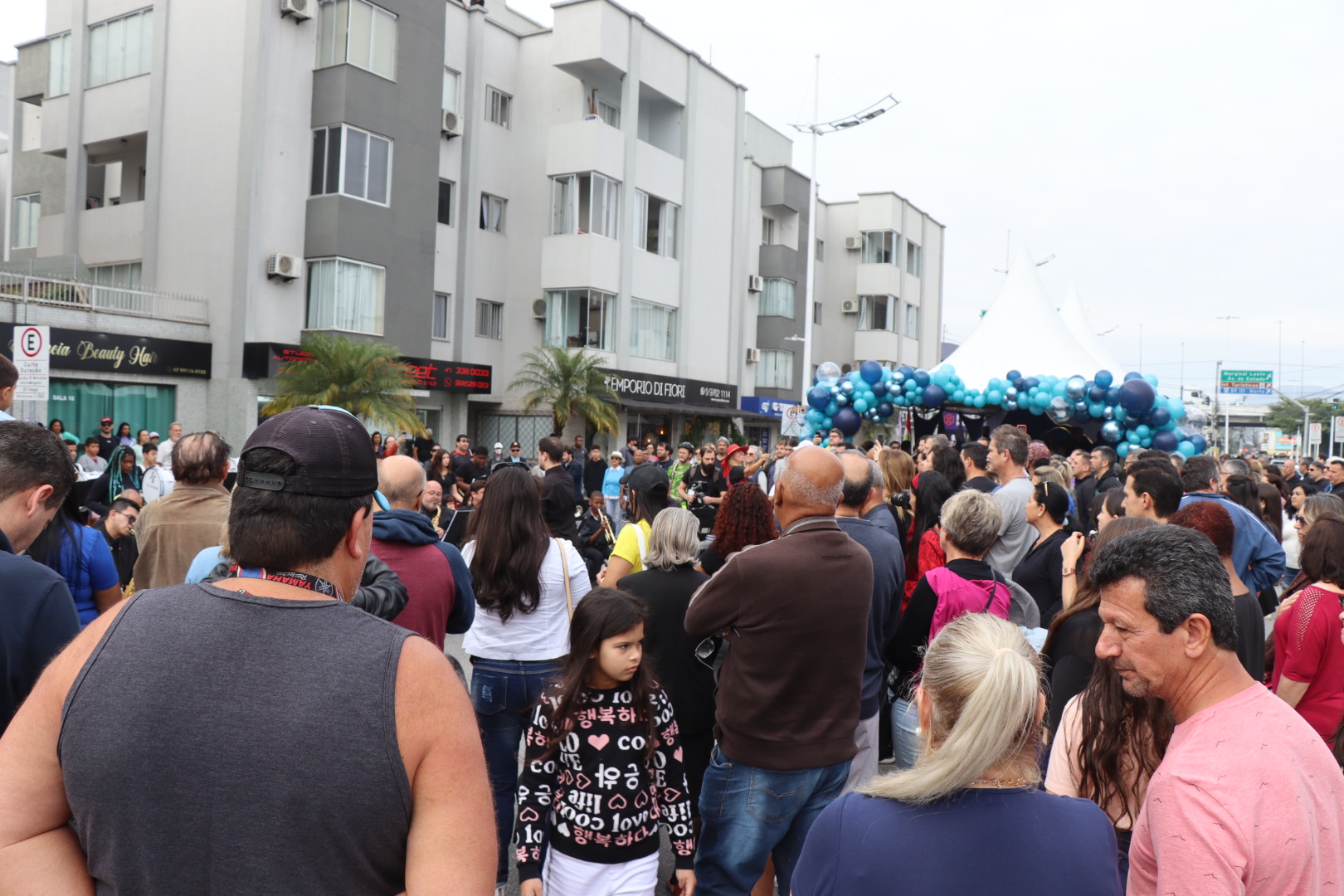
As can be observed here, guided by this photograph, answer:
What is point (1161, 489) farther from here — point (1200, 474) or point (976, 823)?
point (976, 823)

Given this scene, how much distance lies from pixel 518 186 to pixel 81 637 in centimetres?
2761

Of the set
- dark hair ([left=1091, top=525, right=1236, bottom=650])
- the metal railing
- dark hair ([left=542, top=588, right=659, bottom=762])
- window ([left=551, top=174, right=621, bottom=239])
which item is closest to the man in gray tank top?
dark hair ([left=1091, top=525, right=1236, bottom=650])

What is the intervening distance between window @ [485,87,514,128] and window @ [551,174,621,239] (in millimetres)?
2302

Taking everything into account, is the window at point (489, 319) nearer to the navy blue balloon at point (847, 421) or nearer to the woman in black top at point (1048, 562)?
the navy blue balloon at point (847, 421)

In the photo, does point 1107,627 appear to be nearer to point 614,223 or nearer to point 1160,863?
point 1160,863

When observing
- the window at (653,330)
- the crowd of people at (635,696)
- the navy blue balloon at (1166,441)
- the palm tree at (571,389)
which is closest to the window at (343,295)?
the palm tree at (571,389)

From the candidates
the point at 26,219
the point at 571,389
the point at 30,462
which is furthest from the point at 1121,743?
the point at 26,219

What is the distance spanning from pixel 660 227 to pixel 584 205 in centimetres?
284

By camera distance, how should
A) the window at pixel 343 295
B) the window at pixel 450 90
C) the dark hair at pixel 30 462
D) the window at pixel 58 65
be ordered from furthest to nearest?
1. the window at pixel 450 90
2. the window at pixel 58 65
3. the window at pixel 343 295
4. the dark hair at pixel 30 462

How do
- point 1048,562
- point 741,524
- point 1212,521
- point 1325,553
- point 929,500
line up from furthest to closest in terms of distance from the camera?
point 929,500, point 1048,562, point 741,524, point 1325,553, point 1212,521

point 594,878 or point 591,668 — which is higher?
point 591,668

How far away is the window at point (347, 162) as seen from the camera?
22.0 meters

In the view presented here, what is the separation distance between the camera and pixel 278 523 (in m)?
1.63

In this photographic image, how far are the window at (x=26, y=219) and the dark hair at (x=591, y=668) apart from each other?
1168 inches
